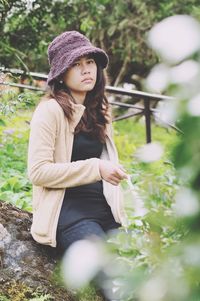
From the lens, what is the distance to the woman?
2.98m

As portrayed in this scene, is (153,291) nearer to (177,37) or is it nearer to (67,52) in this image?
(177,37)

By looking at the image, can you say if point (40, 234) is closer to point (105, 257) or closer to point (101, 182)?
point (101, 182)

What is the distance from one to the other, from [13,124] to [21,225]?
3796 millimetres

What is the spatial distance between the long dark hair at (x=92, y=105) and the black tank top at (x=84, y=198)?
0.13 feet

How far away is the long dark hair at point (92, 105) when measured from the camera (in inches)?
124

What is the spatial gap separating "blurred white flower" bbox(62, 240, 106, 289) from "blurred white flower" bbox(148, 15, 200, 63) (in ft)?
0.92

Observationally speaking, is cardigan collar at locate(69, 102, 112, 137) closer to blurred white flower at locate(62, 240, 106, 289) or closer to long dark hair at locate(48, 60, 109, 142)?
long dark hair at locate(48, 60, 109, 142)

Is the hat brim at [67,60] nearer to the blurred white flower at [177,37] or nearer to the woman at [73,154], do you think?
the woman at [73,154]

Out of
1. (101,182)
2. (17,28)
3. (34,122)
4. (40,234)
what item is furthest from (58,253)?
(17,28)

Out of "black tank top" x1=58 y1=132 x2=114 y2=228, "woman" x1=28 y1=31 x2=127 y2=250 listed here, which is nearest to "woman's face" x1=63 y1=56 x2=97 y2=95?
"woman" x1=28 y1=31 x2=127 y2=250

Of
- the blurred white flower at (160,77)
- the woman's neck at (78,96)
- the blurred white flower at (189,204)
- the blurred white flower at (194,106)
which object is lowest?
the woman's neck at (78,96)

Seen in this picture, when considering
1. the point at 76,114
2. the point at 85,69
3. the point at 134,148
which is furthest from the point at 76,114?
the point at 134,148

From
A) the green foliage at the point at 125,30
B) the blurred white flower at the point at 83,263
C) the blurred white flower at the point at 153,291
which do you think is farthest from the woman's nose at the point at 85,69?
the green foliage at the point at 125,30

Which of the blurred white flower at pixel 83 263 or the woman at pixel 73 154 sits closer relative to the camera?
the blurred white flower at pixel 83 263
